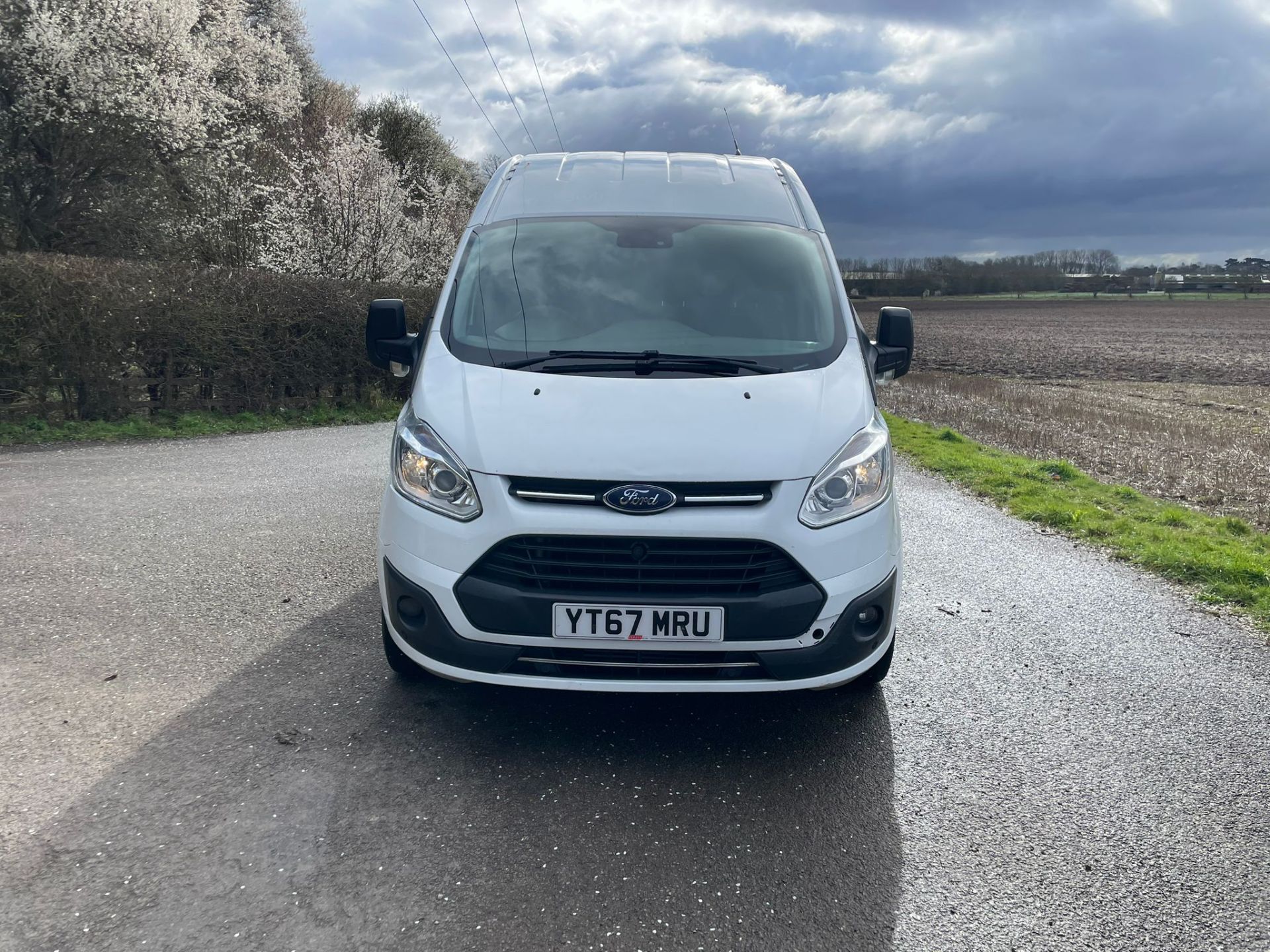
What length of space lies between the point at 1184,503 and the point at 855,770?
7485 mm

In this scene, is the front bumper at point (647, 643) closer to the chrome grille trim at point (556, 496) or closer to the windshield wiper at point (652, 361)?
the chrome grille trim at point (556, 496)

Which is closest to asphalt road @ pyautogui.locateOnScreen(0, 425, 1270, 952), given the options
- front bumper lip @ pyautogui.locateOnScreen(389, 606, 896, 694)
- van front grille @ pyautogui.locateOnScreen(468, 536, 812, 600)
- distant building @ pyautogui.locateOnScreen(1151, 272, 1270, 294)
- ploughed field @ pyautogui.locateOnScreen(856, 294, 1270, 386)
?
front bumper lip @ pyautogui.locateOnScreen(389, 606, 896, 694)

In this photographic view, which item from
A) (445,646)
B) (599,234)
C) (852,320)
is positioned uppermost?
(599,234)

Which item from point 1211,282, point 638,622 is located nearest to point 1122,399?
point 638,622

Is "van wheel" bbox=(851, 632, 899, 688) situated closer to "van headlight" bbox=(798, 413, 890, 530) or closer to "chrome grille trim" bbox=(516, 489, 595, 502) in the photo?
"van headlight" bbox=(798, 413, 890, 530)

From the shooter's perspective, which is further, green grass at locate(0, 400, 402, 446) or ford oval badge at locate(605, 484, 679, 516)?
green grass at locate(0, 400, 402, 446)

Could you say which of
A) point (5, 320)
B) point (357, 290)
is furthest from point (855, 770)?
point (357, 290)

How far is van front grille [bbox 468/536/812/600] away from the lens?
3.43 meters

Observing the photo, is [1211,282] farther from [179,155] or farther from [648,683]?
[648,683]

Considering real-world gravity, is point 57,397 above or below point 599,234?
below

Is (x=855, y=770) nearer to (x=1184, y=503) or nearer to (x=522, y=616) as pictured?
(x=522, y=616)

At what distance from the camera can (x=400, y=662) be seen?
4184 mm

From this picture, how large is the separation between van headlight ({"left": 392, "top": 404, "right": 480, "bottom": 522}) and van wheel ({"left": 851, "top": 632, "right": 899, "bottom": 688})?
166 cm

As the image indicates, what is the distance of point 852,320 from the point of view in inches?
180
